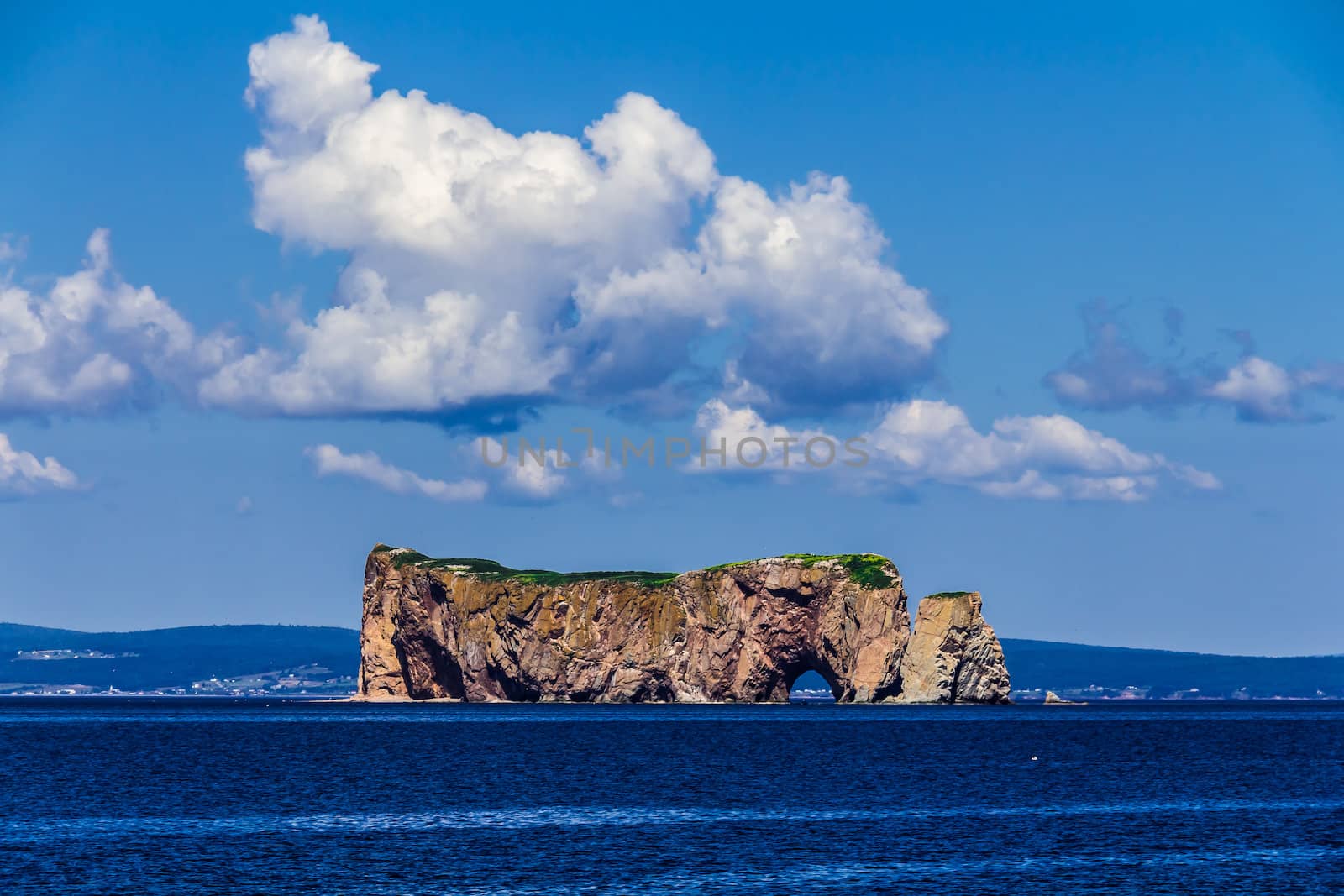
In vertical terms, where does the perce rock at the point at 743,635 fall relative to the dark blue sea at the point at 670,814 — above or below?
above

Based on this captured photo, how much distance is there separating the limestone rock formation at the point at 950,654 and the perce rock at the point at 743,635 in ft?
0.49

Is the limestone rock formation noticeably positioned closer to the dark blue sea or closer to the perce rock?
the perce rock

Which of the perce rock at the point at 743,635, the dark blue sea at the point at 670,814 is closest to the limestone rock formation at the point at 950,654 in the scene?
the perce rock at the point at 743,635

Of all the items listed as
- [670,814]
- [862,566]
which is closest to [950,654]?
[862,566]

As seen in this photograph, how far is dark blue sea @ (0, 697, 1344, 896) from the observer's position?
55656 mm

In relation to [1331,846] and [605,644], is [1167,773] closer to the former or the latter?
[1331,846]

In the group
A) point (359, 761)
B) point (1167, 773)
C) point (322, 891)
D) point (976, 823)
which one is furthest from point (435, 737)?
point (322, 891)

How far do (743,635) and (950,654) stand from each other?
25.0 metres

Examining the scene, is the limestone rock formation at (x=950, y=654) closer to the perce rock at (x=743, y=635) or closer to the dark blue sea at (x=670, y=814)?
the perce rock at (x=743, y=635)

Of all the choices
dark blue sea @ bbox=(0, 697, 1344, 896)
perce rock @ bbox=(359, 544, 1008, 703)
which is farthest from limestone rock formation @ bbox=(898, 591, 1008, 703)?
dark blue sea @ bbox=(0, 697, 1344, 896)

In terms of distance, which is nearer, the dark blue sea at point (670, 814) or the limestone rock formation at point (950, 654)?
the dark blue sea at point (670, 814)

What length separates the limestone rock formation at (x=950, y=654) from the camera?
600 feet

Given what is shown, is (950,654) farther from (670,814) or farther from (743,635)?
(670,814)

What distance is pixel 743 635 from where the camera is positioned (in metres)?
190
